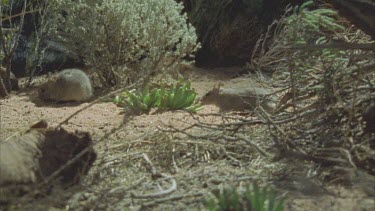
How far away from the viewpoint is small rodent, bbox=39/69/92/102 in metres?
6.55

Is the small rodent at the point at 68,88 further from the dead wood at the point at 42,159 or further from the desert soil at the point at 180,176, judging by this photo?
the dead wood at the point at 42,159

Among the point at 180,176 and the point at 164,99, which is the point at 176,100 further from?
the point at 180,176

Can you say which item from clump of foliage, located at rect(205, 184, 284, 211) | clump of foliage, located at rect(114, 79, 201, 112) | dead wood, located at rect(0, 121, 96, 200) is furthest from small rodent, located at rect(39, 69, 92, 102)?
clump of foliage, located at rect(205, 184, 284, 211)

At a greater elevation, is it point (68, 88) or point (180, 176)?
point (180, 176)

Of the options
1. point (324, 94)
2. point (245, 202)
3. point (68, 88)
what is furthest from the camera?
point (68, 88)

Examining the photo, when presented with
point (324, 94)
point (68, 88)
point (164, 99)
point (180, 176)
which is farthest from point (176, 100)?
point (180, 176)

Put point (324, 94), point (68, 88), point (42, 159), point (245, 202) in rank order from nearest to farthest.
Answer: point (245, 202)
point (42, 159)
point (324, 94)
point (68, 88)

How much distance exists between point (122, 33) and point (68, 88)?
2.55ft

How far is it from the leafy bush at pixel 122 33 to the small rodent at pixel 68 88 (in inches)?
14.5

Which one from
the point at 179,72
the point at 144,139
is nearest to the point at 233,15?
the point at 179,72

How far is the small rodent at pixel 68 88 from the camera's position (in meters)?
6.55

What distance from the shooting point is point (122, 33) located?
6840 millimetres

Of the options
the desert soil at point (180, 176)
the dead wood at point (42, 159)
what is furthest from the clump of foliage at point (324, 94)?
the dead wood at point (42, 159)

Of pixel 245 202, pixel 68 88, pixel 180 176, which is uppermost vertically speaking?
pixel 245 202
